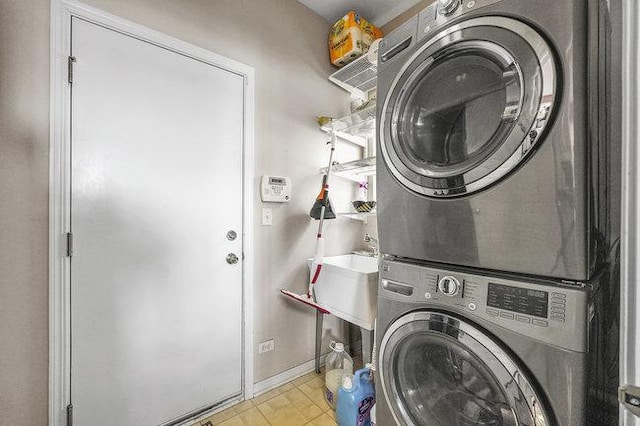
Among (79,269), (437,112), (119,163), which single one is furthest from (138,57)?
(437,112)

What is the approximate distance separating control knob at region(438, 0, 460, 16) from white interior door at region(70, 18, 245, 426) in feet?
4.07

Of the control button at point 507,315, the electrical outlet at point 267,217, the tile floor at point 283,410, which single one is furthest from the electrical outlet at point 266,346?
the control button at point 507,315

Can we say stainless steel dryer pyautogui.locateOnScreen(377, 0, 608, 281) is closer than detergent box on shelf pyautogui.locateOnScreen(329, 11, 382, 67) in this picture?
Yes

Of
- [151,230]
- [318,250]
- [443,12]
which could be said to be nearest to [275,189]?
[318,250]

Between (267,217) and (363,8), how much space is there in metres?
1.81

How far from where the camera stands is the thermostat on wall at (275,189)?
1.82 m

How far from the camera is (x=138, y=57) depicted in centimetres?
140

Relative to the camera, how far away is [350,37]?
Answer: 202 cm

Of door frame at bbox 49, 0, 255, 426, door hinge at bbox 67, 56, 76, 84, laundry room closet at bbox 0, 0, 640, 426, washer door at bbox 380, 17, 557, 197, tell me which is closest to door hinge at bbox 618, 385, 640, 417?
laundry room closet at bbox 0, 0, 640, 426

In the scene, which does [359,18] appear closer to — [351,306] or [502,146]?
[502,146]

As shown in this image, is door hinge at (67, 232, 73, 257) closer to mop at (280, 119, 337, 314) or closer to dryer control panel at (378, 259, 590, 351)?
mop at (280, 119, 337, 314)

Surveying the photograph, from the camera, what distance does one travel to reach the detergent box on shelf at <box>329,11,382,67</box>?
79.7 inches

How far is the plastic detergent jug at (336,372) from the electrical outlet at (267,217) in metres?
0.89

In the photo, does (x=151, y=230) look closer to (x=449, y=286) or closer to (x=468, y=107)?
(x=449, y=286)
